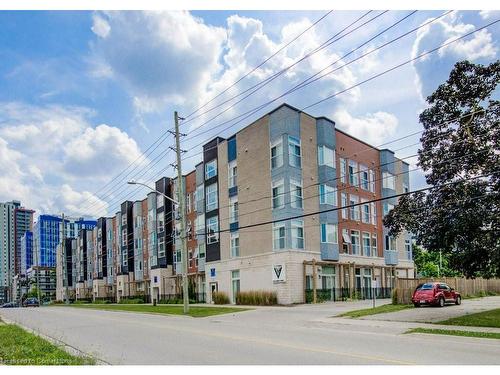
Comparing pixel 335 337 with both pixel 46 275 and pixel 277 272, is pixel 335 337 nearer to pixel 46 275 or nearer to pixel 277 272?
pixel 277 272


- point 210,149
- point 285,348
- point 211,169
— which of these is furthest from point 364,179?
point 285,348

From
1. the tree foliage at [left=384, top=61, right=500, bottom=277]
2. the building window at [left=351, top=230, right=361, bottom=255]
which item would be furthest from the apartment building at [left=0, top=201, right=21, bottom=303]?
the tree foliage at [left=384, top=61, right=500, bottom=277]

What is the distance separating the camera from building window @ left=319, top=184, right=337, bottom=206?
1736 inches

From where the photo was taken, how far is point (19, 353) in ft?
42.2

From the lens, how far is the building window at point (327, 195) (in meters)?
44.1

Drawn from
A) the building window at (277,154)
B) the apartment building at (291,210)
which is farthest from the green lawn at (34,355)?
the building window at (277,154)

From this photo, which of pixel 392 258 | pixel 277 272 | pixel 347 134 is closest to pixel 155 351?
pixel 277 272

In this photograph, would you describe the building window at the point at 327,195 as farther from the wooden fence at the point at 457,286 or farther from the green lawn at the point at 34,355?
the green lawn at the point at 34,355

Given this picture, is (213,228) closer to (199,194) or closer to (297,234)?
(199,194)

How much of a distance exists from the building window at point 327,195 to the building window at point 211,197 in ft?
35.2

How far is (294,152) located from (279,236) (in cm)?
669

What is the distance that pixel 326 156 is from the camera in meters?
44.8

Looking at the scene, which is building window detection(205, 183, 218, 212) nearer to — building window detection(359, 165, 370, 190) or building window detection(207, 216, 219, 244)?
building window detection(207, 216, 219, 244)

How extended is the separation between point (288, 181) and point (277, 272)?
695cm
